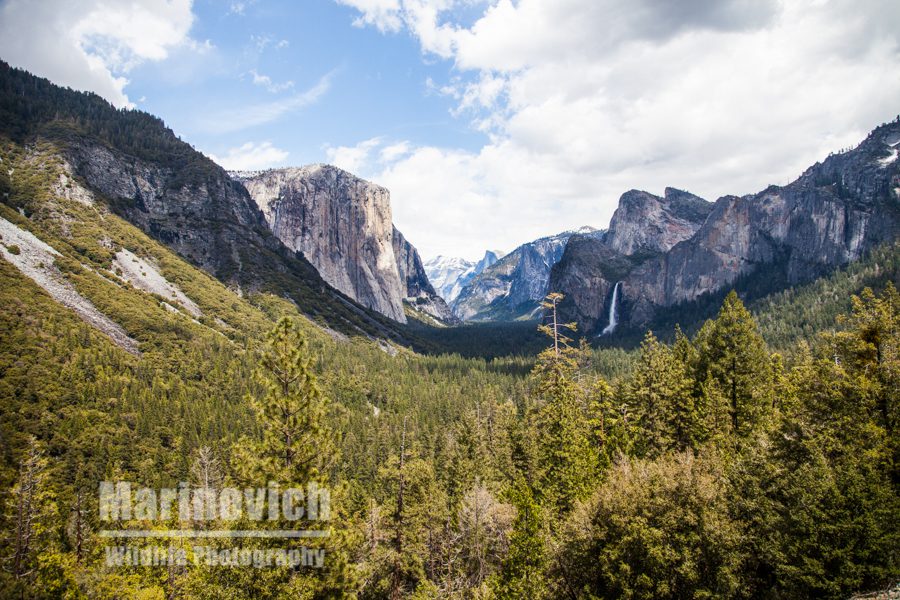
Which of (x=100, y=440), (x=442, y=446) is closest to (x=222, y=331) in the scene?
(x=100, y=440)

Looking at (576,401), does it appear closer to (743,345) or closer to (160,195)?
(743,345)

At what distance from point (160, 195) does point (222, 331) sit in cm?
9960

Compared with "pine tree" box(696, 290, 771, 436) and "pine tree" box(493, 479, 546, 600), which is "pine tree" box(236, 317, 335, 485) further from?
"pine tree" box(696, 290, 771, 436)

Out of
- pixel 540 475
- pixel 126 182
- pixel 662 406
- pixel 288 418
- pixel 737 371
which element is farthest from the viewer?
pixel 126 182

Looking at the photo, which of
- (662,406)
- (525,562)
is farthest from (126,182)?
(525,562)

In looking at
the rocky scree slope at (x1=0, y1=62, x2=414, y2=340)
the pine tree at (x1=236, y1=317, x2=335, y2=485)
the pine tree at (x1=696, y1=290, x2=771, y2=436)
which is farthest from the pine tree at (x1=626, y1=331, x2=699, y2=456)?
the rocky scree slope at (x1=0, y1=62, x2=414, y2=340)

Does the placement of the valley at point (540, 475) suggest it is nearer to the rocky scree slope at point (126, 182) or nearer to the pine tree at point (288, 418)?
the pine tree at point (288, 418)

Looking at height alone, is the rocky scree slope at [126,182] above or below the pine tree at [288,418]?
above

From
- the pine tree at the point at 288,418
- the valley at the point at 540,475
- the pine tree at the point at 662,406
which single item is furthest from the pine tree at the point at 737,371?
the pine tree at the point at 288,418

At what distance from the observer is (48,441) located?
69500 millimetres

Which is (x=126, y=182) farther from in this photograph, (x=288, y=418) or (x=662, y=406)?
(x=662, y=406)

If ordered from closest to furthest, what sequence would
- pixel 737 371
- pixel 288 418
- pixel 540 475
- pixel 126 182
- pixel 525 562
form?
pixel 288 418
pixel 525 562
pixel 540 475
pixel 737 371
pixel 126 182

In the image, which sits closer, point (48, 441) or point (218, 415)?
point (48, 441)

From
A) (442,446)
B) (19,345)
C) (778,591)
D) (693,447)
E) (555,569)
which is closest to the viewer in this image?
(778,591)
